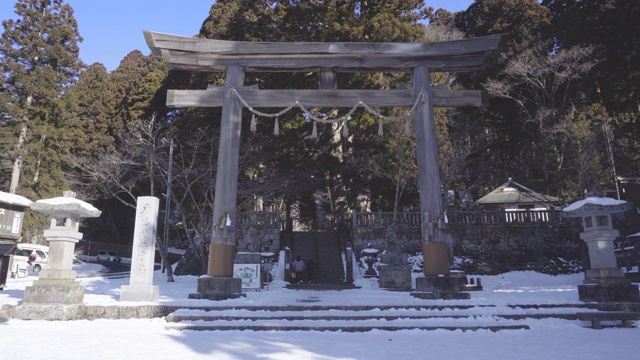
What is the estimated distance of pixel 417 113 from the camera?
11.2 meters

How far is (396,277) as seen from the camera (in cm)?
1322

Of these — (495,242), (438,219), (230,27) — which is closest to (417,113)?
(438,219)

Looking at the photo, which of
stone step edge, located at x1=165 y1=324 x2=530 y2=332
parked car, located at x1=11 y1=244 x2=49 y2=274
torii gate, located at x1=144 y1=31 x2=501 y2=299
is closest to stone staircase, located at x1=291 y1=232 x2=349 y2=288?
torii gate, located at x1=144 y1=31 x2=501 y2=299

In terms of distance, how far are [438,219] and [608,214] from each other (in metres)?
3.62

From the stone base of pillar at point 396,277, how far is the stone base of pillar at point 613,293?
5.35 meters

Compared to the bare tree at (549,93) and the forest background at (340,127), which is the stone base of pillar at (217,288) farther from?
the bare tree at (549,93)

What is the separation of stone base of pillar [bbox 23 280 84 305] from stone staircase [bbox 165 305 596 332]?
89.0 inches

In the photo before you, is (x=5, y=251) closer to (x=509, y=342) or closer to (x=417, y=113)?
(x=417, y=113)

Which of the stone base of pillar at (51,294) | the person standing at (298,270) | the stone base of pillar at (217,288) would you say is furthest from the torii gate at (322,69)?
the person standing at (298,270)

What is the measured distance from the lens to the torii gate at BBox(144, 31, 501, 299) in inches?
426

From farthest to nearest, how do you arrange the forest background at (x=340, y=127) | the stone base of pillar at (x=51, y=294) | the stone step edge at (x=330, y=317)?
the forest background at (x=340, y=127), the stone base of pillar at (x=51, y=294), the stone step edge at (x=330, y=317)

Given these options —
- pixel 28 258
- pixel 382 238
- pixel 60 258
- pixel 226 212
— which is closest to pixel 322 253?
pixel 382 238

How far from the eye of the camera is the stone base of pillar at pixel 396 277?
1304 centimetres

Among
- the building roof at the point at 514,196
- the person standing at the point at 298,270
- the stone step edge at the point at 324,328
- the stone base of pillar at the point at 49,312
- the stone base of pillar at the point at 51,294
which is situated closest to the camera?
the stone step edge at the point at 324,328
